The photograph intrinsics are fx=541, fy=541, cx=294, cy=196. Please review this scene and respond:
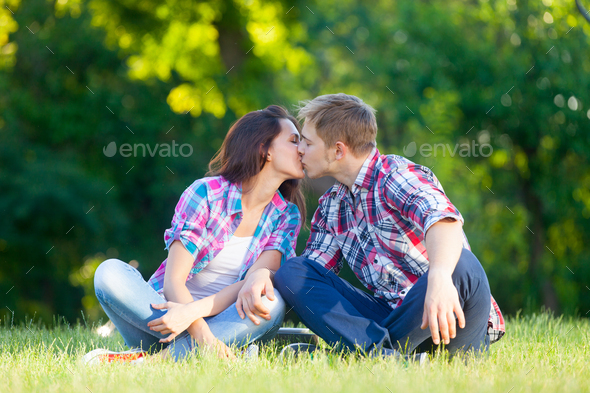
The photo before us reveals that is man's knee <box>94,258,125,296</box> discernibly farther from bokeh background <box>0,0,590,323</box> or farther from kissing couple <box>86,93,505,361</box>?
bokeh background <box>0,0,590,323</box>

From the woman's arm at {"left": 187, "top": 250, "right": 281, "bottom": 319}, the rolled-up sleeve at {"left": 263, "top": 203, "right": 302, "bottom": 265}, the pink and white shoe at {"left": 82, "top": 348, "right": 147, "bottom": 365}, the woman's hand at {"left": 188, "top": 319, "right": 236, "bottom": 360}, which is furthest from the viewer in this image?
the rolled-up sleeve at {"left": 263, "top": 203, "right": 302, "bottom": 265}

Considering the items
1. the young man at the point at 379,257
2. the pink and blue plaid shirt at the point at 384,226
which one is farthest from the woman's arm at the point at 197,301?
the pink and blue plaid shirt at the point at 384,226

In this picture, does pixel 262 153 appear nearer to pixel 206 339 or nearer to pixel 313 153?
pixel 313 153

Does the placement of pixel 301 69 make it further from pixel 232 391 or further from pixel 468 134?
pixel 232 391

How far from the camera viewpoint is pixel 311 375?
1874 millimetres

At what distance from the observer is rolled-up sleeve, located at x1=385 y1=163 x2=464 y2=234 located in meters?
2.05

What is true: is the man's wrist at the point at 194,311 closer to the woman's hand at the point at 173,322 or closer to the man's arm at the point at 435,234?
the woman's hand at the point at 173,322

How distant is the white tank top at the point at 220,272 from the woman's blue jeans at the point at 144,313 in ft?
0.83

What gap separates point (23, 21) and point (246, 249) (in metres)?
9.57

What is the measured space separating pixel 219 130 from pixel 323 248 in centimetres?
855

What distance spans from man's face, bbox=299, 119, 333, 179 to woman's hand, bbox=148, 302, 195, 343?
930 millimetres

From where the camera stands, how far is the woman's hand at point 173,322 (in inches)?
89.3

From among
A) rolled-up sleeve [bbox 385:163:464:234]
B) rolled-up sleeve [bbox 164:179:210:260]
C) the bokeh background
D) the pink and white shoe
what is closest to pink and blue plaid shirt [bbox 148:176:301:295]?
rolled-up sleeve [bbox 164:179:210:260]

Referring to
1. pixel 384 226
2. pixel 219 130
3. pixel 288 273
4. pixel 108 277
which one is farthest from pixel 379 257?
pixel 219 130
